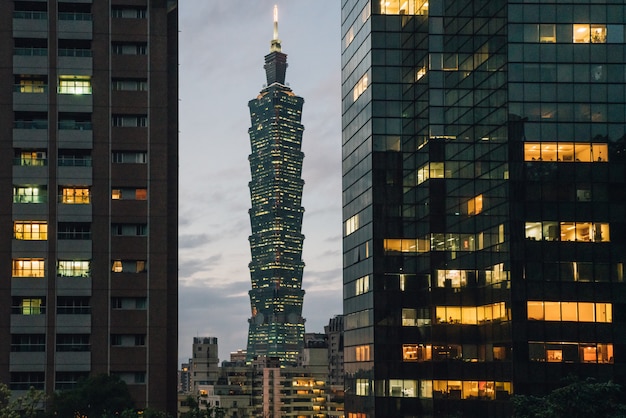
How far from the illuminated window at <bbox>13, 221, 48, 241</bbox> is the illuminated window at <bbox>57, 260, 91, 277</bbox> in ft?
10.7

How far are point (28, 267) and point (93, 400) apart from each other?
58.2 ft

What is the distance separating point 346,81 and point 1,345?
6489cm

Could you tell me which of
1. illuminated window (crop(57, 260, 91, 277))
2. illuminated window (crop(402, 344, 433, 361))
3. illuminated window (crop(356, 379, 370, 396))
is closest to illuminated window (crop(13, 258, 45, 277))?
illuminated window (crop(57, 260, 91, 277))

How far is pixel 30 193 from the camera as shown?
9219 centimetres

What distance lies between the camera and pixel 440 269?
4567 inches

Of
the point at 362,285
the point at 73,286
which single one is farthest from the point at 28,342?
the point at 362,285

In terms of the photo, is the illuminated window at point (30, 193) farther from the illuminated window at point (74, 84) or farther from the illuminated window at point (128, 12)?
the illuminated window at point (128, 12)

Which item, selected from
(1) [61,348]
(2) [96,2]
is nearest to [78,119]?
(2) [96,2]

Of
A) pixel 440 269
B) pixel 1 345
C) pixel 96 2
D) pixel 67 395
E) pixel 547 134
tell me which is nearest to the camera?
pixel 67 395

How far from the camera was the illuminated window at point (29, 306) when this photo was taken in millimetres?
89938

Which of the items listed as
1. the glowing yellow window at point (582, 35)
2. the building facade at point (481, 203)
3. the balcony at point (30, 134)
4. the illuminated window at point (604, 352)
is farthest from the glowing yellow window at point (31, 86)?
the illuminated window at point (604, 352)

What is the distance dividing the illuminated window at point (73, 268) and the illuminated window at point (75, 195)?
600cm

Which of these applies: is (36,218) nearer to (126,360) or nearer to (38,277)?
(38,277)

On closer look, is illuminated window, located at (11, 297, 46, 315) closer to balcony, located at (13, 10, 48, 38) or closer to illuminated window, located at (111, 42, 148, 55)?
illuminated window, located at (111, 42, 148, 55)
